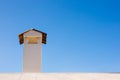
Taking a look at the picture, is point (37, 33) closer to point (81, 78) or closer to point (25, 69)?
point (25, 69)

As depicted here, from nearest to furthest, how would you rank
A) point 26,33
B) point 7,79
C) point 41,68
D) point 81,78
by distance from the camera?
point 7,79 < point 81,78 < point 41,68 < point 26,33

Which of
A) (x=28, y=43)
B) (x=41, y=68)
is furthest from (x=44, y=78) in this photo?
(x=28, y=43)

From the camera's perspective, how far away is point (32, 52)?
31.9ft

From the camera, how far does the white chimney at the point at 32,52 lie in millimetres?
9555

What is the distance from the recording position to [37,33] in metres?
10.5

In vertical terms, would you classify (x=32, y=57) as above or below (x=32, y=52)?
below

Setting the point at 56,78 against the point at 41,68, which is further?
the point at 41,68

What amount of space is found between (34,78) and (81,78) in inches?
52.9

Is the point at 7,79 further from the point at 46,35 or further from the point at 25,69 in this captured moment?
the point at 46,35

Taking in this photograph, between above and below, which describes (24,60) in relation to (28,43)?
below

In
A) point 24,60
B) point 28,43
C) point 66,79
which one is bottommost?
point 66,79

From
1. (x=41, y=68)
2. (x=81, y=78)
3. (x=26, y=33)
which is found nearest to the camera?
(x=81, y=78)

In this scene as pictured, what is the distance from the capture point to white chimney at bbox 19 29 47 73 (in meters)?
9.55

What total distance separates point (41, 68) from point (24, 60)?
2.25ft
